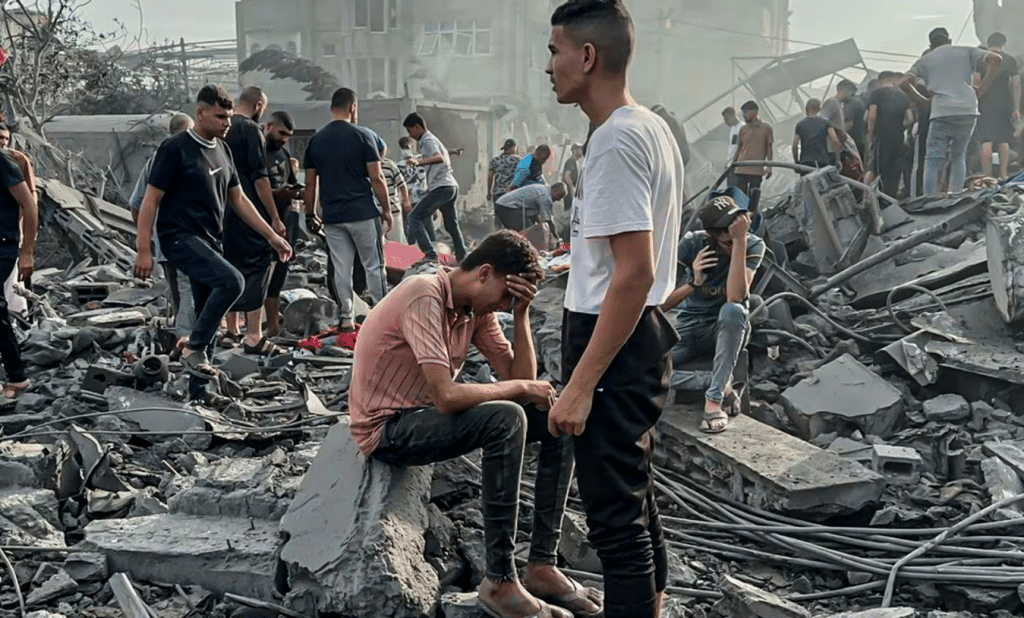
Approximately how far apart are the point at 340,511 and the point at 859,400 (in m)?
3.56

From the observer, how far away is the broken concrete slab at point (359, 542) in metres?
3.27

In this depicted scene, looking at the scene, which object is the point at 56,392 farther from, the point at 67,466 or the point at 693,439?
the point at 693,439

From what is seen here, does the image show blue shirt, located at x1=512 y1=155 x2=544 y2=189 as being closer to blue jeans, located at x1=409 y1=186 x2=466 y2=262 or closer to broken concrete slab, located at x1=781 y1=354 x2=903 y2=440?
blue jeans, located at x1=409 y1=186 x2=466 y2=262

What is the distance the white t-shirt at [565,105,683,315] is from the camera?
2.53 m

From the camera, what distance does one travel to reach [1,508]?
13.5 ft

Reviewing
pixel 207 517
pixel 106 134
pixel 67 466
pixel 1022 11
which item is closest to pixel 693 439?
pixel 207 517

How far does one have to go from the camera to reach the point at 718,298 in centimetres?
578

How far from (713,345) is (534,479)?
69.1 inches

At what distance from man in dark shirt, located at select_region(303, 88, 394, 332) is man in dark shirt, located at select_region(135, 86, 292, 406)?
152cm

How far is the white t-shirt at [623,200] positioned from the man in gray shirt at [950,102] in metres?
8.25

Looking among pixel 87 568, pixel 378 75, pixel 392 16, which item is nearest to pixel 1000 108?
pixel 87 568

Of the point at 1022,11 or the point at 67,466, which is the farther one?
the point at 1022,11

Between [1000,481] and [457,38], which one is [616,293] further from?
[457,38]

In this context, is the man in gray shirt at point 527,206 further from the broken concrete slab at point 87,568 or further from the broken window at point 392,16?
the broken window at point 392,16
